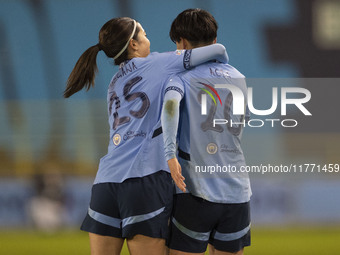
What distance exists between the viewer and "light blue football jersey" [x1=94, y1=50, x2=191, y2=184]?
1572 millimetres

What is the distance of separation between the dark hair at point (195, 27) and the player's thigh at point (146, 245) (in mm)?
652

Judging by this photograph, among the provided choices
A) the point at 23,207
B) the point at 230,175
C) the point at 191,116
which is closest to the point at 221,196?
the point at 230,175

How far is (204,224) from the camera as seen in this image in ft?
5.18

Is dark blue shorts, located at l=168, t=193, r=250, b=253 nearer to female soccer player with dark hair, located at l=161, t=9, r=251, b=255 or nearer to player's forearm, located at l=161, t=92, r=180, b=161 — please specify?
female soccer player with dark hair, located at l=161, t=9, r=251, b=255

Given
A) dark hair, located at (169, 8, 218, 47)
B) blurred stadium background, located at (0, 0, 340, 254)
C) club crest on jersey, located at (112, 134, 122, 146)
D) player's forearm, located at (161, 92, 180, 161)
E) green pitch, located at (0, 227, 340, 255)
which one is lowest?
green pitch, located at (0, 227, 340, 255)

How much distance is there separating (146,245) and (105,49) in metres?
0.66

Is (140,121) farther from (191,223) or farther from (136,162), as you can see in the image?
(191,223)

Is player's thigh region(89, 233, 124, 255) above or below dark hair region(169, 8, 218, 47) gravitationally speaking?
below

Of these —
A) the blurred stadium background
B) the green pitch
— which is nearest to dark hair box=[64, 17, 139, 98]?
the blurred stadium background

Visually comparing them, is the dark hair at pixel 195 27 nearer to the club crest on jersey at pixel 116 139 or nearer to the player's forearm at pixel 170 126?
the player's forearm at pixel 170 126

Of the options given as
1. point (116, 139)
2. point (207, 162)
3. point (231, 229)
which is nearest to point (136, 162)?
point (116, 139)

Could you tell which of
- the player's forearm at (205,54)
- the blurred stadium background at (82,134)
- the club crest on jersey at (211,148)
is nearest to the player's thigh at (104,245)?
the club crest on jersey at (211,148)

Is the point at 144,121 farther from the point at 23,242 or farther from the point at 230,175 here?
the point at 23,242

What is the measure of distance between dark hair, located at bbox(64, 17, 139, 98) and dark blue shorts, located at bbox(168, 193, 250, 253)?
0.50 m
